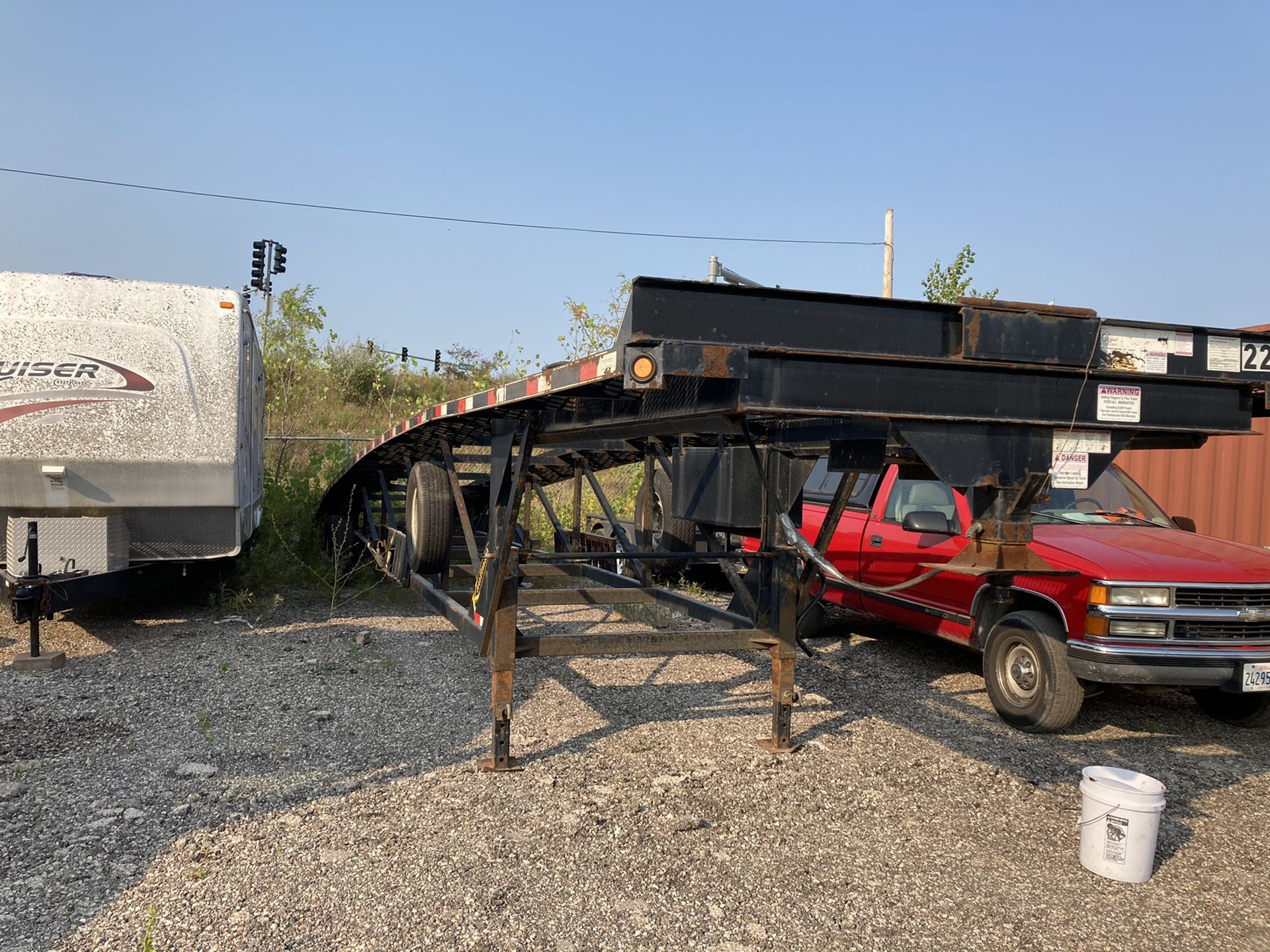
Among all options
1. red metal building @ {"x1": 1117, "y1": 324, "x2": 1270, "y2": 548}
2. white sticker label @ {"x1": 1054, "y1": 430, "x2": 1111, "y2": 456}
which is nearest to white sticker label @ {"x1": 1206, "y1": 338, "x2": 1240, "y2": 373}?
white sticker label @ {"x1": 1054, "y1": 430, "x2": 1111, "y2": 456}

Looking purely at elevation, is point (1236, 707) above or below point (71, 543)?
below

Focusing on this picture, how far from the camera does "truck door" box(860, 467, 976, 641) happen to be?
6.26 meters

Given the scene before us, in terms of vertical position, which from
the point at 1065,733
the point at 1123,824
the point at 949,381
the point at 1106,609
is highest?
the point at 949,381

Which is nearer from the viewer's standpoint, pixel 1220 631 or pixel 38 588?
pixel 1220 631

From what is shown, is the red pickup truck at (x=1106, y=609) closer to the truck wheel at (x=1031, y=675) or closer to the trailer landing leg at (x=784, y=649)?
the truck wheel at (x=1031, y=675)

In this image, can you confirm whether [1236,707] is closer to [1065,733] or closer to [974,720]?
[1065,733]

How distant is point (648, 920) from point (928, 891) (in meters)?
1.07

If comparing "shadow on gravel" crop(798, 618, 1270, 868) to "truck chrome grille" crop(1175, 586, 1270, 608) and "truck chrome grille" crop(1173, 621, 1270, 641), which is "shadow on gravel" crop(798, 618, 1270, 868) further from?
"truck chrome grille" crop(1175, 586, 1270, 608)

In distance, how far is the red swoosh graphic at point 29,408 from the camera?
6.23 metres

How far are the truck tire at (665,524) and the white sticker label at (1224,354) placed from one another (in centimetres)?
384

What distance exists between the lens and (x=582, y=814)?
395 cm

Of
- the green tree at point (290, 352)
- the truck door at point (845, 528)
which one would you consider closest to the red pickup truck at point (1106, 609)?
the truck door at point (845, 528)

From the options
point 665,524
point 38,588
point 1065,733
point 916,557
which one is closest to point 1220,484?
point 916,557

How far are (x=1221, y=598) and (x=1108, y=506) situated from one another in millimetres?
1544
